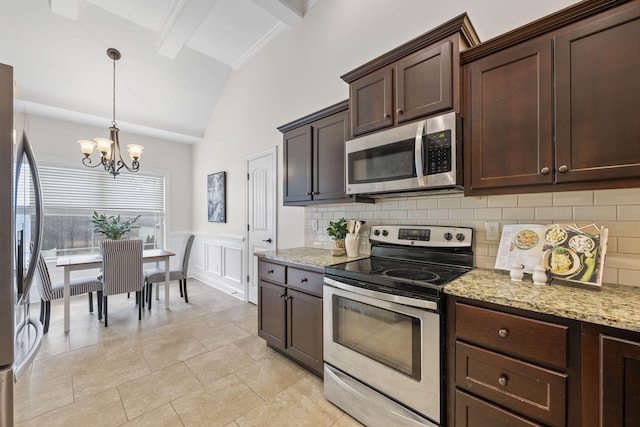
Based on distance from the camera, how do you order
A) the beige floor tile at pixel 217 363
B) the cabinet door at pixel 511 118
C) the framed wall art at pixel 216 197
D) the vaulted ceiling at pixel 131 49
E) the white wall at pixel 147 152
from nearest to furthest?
the cabinet door at pixel 511 118
the beige floor tile at pixel 217 363
the vaulted ceiling at pixel 131 49
the white wall at pixel 147 152
the framed wall art at pixel 216 197

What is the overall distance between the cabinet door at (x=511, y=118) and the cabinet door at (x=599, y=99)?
0.18ft

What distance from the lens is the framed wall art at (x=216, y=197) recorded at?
15.3 feet

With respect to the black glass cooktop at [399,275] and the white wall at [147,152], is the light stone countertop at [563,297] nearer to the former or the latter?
the black glass cooktop at [399,275]

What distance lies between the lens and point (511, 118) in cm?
147

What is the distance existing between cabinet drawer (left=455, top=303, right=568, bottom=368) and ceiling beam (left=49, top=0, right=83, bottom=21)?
4852mm

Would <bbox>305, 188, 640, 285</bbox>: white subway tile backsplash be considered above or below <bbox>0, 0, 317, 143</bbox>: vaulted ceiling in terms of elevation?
below

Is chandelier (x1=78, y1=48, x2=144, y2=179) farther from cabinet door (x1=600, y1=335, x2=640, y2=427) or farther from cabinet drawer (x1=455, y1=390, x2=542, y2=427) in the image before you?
cabinet door (x1=600, y1=335, x2=640, y2=427)

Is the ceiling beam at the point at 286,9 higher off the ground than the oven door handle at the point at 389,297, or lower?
higher

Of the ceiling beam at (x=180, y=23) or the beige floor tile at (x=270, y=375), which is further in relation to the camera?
the ceiling beam at (x=180, y=23)

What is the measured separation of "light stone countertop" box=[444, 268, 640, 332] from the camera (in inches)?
39.2

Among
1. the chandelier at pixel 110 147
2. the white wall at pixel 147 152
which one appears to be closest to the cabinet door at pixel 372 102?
the chandelier at pixel 110 147

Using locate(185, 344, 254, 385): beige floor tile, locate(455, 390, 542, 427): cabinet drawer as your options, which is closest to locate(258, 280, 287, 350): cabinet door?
locate(185, 344, 254, 385): beige floor tile

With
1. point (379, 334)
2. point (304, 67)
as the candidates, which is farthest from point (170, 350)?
point (304, 67)

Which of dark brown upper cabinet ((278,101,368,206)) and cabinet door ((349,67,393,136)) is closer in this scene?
cabinet door ((349,67,393,136))
